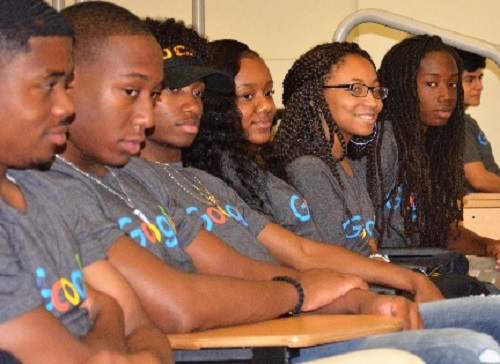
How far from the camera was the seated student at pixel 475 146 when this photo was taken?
15.8 feet

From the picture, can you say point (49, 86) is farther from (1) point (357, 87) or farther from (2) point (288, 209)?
(1) point (357, 87)

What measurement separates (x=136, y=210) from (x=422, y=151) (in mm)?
1838

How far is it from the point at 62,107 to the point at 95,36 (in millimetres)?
506

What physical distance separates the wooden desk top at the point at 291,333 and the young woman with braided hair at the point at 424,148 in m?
1.67

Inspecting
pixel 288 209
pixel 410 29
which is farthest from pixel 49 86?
pixel 410 29

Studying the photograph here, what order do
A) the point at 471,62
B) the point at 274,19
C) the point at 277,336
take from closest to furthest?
the point at 277,336 < the point at 471,62 < the point at 274,19

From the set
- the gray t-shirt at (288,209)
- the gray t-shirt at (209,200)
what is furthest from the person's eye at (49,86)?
the gray t-shirt at (288,209)

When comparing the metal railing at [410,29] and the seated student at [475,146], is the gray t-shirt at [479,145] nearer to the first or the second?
the seated student at [475,146]

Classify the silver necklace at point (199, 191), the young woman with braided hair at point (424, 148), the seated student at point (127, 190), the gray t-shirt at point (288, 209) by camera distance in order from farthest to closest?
1. the young woman with braided hair at point (424, 148)
2. the gray t-shirt at point (288, 209)
3. the silver necklace at point (199, 191)
4. the seated student at point (127, 190)

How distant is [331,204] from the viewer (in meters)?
3.18

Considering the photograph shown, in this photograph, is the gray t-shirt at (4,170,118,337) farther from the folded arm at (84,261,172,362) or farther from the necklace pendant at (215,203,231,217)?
the necklace pendant at (215,203,231,217)

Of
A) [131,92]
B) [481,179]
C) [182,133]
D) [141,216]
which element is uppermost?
[131,92]

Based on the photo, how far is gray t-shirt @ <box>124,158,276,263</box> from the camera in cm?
240

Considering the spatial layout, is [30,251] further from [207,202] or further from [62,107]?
[207,202]
